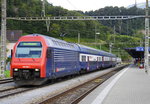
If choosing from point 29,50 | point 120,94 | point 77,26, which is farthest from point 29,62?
point 77,26

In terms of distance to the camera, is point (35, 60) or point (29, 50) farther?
point (29, 50)

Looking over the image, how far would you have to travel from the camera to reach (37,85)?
17906 millimetres

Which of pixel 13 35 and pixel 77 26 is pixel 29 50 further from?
pixel 77 26

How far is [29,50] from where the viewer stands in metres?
16.9

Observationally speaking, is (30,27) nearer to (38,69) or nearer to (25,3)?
(25,3)

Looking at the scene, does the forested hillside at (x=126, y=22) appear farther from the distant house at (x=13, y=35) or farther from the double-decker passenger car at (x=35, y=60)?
the double-decker passenger car at (x=35, y=60)

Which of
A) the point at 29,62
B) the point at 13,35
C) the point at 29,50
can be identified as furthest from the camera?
the point at 13,35

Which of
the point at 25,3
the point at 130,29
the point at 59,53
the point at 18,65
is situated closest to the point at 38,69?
the point at 18,65

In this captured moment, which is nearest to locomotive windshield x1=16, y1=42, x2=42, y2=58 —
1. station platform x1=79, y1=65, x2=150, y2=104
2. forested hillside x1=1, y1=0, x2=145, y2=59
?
station platform x1=79, y1=65, x2=150, y2=104

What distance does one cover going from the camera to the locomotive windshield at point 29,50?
16719 millimetres

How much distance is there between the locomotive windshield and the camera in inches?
658

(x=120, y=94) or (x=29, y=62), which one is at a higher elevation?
(x=29, y=62)

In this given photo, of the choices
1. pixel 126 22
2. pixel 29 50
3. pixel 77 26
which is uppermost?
pixel 126 22

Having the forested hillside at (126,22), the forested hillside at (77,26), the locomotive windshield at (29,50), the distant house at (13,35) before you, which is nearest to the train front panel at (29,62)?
the locomotive windshield at (29,50)
